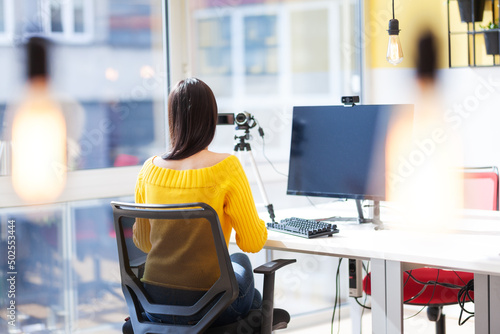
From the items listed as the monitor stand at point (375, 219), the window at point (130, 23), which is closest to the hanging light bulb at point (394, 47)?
the monitor stand at point (375, 219)

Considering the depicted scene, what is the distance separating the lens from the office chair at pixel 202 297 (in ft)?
5.79

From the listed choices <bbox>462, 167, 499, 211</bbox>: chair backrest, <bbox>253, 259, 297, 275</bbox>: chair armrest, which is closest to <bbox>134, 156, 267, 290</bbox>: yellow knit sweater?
<bbox>253, 259, 297, 275</bbox>: chair armrest

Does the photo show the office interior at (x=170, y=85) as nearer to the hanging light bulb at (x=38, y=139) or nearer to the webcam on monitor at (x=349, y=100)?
the hanging light bulb at (x=38, y=139)

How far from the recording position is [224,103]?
11.4 ft

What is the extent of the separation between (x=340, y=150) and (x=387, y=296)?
2.21ft

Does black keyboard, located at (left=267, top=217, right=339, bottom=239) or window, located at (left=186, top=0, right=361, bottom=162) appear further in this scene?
window, located at (left=186, top=0, right=361, bottom=162)

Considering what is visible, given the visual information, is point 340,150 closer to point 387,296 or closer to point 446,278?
point 387,296

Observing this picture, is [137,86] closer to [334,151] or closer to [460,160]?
[334,151]

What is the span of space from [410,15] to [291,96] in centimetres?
87

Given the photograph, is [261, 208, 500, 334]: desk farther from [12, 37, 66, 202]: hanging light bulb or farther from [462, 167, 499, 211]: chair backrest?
[12, 37, 66, 202]: hanging light bulb

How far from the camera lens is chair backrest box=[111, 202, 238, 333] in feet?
5.76

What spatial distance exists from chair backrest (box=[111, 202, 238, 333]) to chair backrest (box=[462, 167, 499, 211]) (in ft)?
5.30

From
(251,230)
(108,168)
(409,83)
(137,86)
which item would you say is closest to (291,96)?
(409,83)

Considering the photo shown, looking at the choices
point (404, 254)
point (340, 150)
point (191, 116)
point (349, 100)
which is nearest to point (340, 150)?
point (340, 150)
